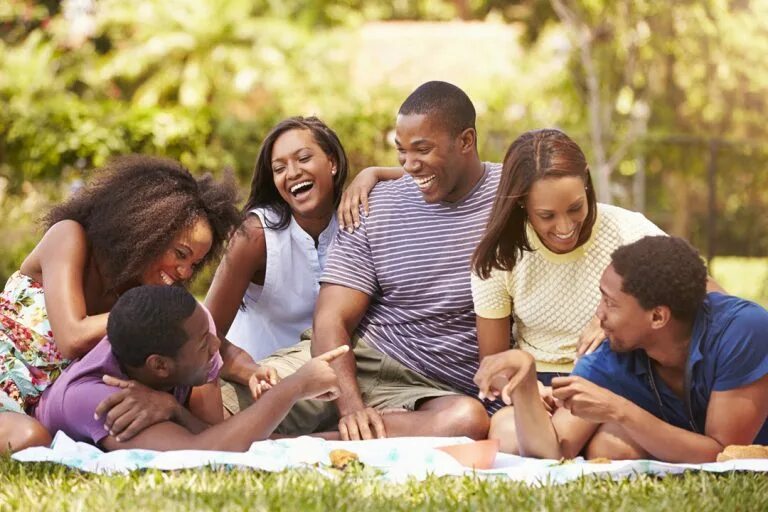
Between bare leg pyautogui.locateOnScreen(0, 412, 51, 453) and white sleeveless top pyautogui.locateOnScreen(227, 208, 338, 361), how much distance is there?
150 centimetres

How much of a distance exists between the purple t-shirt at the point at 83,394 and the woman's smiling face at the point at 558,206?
1.52 m

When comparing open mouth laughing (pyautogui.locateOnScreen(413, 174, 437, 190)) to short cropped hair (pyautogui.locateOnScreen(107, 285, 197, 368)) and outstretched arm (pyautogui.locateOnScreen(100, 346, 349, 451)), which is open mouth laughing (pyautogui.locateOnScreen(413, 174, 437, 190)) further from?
short cropped hair (pyautogui.locateOnScreen(107, 285, 197, 368))

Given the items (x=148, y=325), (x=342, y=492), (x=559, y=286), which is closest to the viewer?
(x=342, y=492)

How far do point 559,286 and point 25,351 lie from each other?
2.35m

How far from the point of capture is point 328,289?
18.7 feet

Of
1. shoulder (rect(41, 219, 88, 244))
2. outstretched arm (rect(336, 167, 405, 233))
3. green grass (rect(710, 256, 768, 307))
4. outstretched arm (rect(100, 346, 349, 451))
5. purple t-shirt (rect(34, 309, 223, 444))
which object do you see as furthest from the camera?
green grass (rect(710, 256, 768, 307))

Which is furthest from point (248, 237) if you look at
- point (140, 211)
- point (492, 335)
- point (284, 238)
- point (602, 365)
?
point (602, 365)

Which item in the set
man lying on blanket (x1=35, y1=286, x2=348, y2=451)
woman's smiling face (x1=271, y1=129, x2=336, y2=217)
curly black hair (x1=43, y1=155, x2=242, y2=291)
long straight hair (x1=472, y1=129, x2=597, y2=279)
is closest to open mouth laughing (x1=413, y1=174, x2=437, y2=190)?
long straight hair (x1=472, y1=129, x2=597, y2=279)

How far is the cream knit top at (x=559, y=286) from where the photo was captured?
5211 millimetres

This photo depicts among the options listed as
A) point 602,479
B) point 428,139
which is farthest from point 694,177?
point 602,479

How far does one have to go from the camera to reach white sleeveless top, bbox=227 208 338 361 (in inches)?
235

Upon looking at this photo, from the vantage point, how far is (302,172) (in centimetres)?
594

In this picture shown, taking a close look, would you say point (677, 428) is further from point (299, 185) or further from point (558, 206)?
point (299, 185)

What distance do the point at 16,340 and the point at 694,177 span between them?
13525 millimetres
